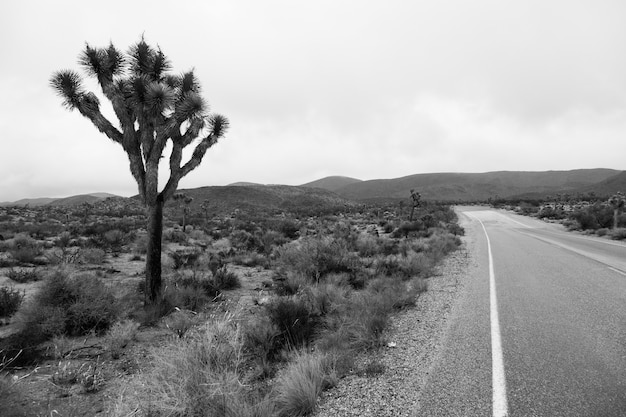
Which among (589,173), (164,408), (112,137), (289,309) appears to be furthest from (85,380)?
(589,173)

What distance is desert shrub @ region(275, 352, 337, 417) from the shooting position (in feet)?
12.6

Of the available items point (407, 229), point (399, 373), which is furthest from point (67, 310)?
point (407, 229)

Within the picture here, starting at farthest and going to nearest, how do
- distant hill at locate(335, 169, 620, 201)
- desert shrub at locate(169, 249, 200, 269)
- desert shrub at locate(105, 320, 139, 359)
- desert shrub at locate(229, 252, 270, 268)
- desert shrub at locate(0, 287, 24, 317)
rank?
distant hill at locate(335, 169, 620, 201) < desert shrub at locate(229, 252, 270, 268) < desert shrub at locate(169, 249, 200, 269) < desert shrub at locate(0, 287, 24, 317) < desert shrub at locate(105, 320, 139, 359)

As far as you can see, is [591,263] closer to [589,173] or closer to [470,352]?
[470,352]

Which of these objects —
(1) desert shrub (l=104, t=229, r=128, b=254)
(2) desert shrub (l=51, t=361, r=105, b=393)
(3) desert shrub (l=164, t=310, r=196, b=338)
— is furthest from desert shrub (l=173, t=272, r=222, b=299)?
(1) desert shrub (l=104, t=229, r=128, b=254)

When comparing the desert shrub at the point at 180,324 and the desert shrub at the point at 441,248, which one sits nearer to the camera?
the desert shrub at the point at 180,324

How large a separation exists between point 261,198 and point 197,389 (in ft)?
256

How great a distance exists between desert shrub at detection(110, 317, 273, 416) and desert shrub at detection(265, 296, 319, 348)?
1435 mm

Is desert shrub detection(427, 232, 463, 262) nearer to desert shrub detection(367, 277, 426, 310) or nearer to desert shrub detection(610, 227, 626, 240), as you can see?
desert shrub detection(367, 277, 426, 310)

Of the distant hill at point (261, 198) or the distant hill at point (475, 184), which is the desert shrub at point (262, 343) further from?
the distant hill at point (475, 184)

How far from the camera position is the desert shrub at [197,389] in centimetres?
366

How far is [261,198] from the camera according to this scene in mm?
81125

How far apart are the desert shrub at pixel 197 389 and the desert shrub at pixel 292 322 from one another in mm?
1435

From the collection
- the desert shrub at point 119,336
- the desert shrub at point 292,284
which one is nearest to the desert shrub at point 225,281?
the desert shrub at point 292,284
